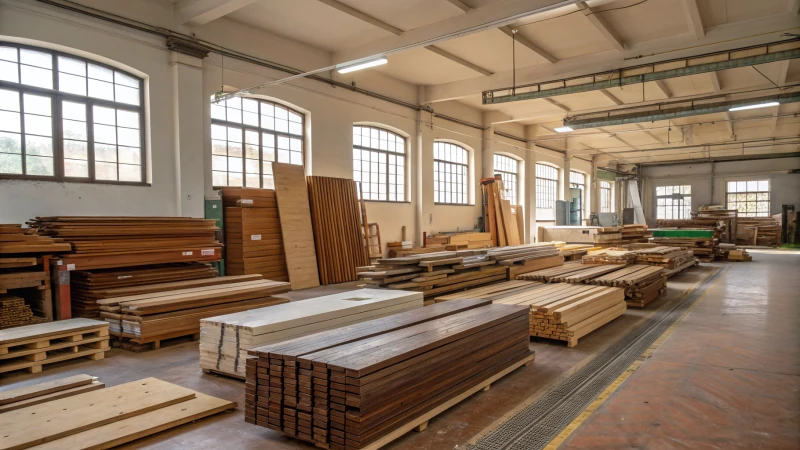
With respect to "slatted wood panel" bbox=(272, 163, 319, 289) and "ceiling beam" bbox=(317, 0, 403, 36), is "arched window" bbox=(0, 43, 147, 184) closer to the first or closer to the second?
"slatted wood panel" bbox=(272, 163, 319, 289)

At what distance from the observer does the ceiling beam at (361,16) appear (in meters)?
9.12

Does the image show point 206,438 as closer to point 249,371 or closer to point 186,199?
point 249,371

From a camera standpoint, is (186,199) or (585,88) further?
(585,88)

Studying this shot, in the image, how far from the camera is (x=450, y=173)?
16688mm

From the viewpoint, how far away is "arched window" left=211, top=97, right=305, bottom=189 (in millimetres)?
10117

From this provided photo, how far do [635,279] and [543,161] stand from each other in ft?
49.1

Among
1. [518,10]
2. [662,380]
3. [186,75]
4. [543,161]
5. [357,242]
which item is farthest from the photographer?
[543,161]

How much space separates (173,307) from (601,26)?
9700 millimetres

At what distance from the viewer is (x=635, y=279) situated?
8.22m

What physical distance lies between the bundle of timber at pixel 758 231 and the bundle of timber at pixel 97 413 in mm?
28582

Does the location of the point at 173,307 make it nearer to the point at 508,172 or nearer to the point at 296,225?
the point at 296,225

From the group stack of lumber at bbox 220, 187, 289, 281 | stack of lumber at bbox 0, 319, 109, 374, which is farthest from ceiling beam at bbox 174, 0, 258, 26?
stack of lumber at bbox 0, 319, 109, 374

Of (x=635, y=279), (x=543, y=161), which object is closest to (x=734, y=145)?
(x=543, y=161)

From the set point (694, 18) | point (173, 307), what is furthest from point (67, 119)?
point (694, 18)
